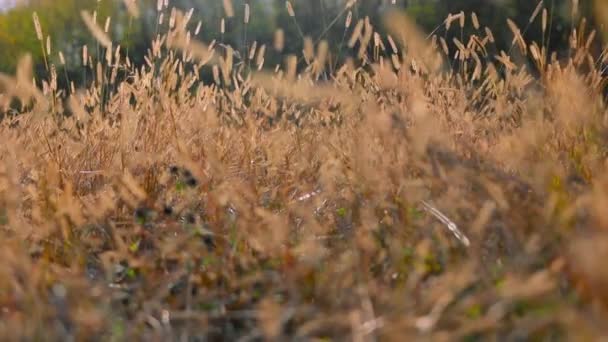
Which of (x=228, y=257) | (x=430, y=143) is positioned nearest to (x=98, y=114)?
(x=228, y=257)

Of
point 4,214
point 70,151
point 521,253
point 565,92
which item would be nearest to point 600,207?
point 521,253

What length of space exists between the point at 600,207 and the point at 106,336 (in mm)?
754

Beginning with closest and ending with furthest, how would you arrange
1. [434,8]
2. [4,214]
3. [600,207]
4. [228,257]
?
[600,207], [228,257], [4,214], [434,8]

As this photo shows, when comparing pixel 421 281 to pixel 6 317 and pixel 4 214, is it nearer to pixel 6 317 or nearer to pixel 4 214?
pixel 6 317

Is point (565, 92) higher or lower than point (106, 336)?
higher

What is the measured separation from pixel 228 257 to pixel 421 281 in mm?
396

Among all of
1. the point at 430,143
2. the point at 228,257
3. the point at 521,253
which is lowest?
the point at 228,257

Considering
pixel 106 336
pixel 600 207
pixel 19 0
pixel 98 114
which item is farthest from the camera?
pixel 19 0

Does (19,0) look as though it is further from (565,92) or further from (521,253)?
(521,253)

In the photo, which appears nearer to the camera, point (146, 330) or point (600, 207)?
point (600, 207)

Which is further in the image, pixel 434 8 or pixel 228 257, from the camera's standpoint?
pixel 434 8

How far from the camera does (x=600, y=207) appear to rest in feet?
3.26

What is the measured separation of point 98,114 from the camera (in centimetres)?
262

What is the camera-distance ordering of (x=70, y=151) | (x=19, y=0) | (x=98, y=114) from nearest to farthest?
(x=70, y=151) < (x=98, y=114) < (x=19, y=0)
